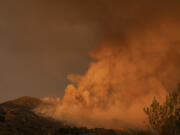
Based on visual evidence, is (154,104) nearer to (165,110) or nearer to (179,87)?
(165,110)

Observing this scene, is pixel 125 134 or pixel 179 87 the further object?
pixel 125 134

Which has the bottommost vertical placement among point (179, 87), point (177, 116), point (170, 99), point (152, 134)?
point (152, 134)

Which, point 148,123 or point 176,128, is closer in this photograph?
point 176,128

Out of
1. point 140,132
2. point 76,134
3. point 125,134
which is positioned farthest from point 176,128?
point 76,134

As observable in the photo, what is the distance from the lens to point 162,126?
23141mm

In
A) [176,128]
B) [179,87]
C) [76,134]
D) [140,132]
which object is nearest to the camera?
[176,128]

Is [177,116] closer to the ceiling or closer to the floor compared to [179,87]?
closer to the floor

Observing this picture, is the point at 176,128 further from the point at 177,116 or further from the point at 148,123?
the point at 148,123

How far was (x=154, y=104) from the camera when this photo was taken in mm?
23859

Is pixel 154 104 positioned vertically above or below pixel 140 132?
above

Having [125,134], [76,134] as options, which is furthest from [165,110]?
[76,134]

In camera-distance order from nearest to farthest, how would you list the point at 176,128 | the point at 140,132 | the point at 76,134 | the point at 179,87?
the point at 176,128
the point at 179,87
the point at 140,132
the point at 76,134

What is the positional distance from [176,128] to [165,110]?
2163 mm

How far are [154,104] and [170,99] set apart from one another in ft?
6.10
